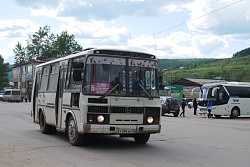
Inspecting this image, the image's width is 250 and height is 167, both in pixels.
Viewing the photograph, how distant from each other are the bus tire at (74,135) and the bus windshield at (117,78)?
1274mm

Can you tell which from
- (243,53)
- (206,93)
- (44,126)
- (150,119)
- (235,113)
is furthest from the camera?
(243,53)

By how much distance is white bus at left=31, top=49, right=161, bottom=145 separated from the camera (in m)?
10.7

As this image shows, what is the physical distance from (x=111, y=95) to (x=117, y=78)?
0.57m

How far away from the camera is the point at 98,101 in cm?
1065

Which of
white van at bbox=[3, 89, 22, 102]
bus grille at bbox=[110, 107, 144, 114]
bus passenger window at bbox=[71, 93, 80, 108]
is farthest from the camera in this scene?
white van at bbox=[3, 89, 22, 102]

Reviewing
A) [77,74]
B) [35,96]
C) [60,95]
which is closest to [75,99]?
[77,74]

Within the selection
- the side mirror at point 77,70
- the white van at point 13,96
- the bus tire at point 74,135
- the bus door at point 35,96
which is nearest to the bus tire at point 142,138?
the bus tire at point 74,135

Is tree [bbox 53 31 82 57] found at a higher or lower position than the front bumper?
higher

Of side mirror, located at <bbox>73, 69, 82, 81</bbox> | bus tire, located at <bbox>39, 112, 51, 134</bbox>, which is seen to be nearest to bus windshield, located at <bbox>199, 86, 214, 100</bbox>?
bus tire, located at <bbox>39, 112, 51, 134</bbox>

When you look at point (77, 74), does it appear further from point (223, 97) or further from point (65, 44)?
point (65, 44)

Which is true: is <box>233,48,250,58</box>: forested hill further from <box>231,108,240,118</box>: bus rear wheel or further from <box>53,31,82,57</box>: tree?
<box>231,108,240,118</box>: bus rear wheel

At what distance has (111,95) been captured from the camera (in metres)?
10.8

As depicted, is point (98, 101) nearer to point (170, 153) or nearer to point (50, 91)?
point (170, 153)

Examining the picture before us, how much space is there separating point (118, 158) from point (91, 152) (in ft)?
3.84
